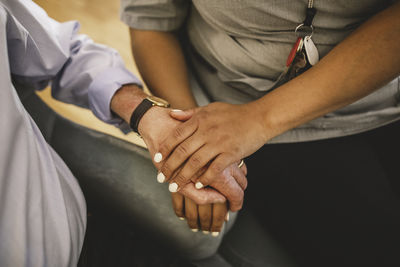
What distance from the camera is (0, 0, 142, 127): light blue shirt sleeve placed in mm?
575

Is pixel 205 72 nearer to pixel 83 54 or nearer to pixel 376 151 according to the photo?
pixel 83 54

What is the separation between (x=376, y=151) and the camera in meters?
0.77

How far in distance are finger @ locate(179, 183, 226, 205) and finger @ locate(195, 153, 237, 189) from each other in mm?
38

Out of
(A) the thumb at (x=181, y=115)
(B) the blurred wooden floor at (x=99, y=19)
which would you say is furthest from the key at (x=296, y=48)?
(B) the blurred wooden floor at (x=99, y=19)

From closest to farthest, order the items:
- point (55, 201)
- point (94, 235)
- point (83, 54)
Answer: point (55, 201) < point (94, 235) < point (83, 54)

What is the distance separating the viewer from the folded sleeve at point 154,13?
0.76 metres

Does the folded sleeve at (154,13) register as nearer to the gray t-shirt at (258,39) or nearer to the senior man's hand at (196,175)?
the gray t-shirt at (258,39)

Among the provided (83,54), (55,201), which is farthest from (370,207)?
(83,54)

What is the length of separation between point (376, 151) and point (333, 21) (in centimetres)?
41

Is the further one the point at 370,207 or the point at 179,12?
the point at 179,12

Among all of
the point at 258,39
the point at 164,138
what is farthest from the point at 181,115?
the point at 258,39

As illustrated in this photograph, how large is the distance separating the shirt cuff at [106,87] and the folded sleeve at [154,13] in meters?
0.16

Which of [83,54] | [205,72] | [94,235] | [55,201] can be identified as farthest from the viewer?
[205,72]

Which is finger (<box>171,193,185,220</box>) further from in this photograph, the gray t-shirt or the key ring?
the key ring
